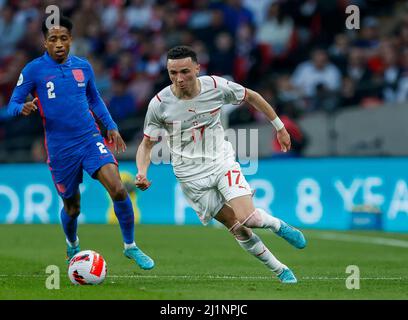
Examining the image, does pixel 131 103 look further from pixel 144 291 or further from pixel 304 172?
pixel 144 291

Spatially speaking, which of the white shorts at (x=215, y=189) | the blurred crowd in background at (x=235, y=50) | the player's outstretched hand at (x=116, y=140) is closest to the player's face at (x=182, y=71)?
the white shorts at (x=215, y=189)

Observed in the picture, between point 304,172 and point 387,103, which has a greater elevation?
point 387,103

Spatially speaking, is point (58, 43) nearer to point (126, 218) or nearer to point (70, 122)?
point (70, 122)

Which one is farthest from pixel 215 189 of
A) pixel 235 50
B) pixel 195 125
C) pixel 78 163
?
pixel 235 50

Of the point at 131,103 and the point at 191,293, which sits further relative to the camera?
the point at 131,103

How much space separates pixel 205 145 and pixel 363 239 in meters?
6.67

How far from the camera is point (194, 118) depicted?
32.6 feet

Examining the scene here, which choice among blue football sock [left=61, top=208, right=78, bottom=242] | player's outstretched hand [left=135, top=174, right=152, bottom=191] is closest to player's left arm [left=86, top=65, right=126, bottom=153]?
blue football sock [left=61, top=208, right=78, bottom=242]

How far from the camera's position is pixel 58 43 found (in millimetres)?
10555

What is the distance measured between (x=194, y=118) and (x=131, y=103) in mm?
11217

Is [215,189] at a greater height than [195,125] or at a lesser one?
lesser

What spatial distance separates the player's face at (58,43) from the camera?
10.5 meters

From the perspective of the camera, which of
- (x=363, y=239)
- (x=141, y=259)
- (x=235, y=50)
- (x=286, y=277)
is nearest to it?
(x=286, y=277)
